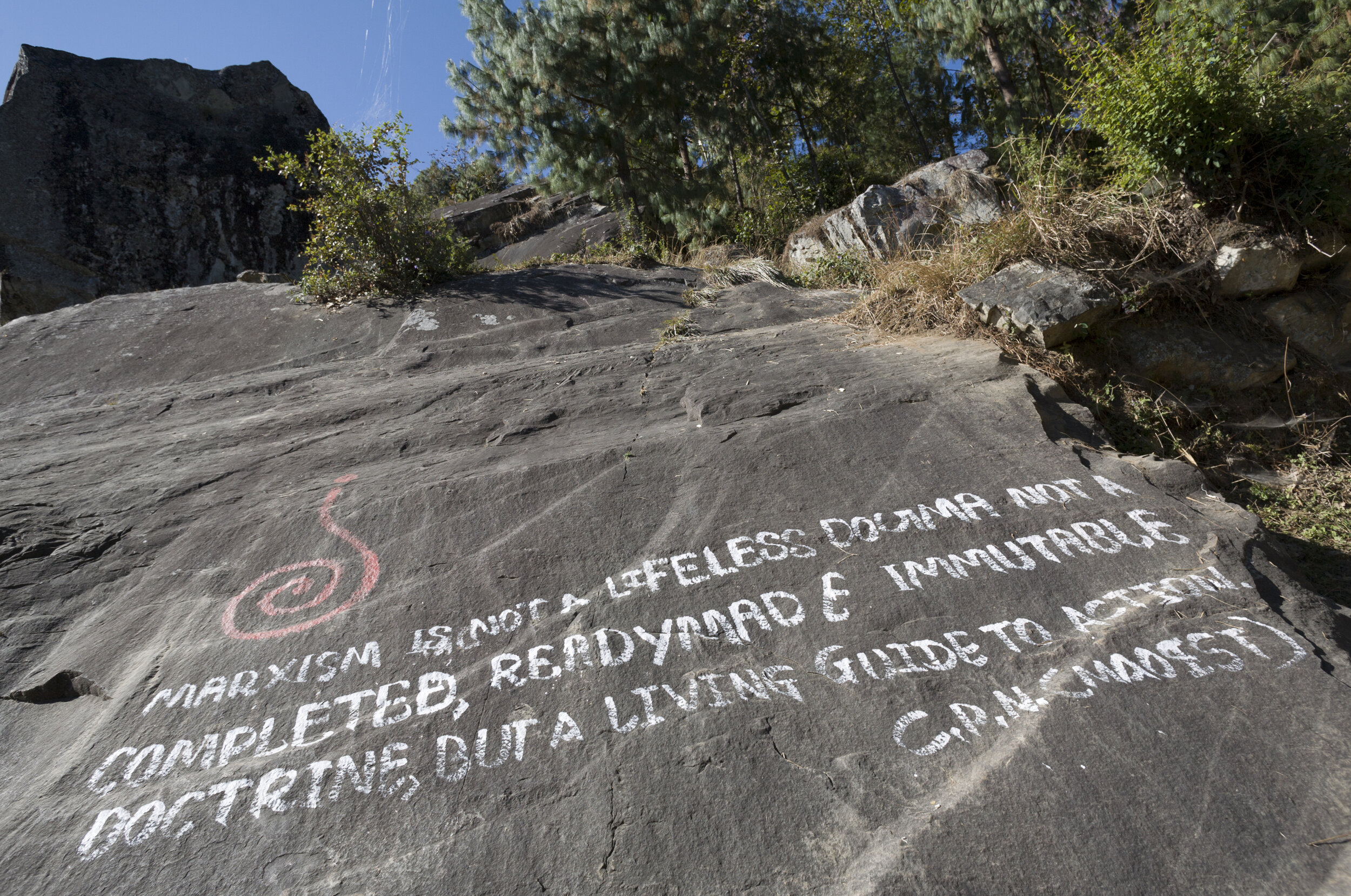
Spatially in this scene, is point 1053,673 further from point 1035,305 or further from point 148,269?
point 148,269

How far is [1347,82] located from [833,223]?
4538 mm

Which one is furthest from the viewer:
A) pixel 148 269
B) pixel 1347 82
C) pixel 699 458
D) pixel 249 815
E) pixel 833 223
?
pixel 148 269

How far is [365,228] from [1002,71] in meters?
10.3

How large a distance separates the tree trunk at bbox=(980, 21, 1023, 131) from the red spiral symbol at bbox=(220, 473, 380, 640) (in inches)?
466

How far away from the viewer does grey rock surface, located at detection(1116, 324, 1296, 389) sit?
4.99 m

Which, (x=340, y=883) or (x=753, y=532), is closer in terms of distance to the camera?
(x=340, y=883)

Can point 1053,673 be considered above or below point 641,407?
below

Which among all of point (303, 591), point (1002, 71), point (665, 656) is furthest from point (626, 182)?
point (665, 656)

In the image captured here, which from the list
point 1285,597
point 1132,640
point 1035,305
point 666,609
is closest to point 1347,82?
point 1035,305

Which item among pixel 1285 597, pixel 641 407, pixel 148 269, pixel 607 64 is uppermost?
pixel 607 64

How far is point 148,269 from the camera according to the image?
31.8 feet

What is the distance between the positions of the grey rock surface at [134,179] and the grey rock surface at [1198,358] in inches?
414

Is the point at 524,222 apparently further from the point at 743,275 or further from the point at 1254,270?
the point at 1254,270

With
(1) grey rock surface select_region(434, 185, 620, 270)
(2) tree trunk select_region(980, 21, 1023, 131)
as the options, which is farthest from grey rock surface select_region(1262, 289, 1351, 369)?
(1) grey rock surface select_region(434, 185, 620, 270)
